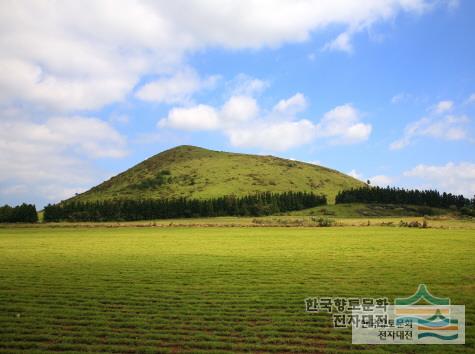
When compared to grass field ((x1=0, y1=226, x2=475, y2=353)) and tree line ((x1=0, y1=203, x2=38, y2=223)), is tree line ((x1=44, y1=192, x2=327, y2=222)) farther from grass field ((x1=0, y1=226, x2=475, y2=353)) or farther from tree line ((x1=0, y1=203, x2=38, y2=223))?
grass field ((x1=0, y1=226, x2=475, y2=353))

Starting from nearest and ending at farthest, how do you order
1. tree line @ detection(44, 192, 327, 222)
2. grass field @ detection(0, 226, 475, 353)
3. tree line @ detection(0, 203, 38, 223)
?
grass field @ detection(0, 226, 475, 353) → tree line @ detection(0, 203, 38, 223) → tree line @ detection(44, 192, 327, 222)

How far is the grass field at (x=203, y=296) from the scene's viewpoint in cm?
1712

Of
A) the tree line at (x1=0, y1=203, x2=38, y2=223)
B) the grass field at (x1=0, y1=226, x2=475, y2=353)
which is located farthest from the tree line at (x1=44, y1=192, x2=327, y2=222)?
the grass field at (x1=0, y1=226, x2=475, y2=353)

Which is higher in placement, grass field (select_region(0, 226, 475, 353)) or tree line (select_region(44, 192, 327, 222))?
tree line (select_region(44, 192, 327, 222))

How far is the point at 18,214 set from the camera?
15325 centimetres

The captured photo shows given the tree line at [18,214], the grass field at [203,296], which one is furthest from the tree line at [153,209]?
the grass field at [203,296]

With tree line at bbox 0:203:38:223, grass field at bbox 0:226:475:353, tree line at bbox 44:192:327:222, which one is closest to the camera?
grass field at bbox 0:226:475:353

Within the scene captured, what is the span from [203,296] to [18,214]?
→ 509 ft

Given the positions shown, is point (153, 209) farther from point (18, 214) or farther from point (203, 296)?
point (203, 296)

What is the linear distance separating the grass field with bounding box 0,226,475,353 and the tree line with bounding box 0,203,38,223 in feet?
398

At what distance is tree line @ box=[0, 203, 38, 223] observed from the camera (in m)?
153

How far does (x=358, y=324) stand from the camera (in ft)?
63.7

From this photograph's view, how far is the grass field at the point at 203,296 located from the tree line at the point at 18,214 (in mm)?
121301

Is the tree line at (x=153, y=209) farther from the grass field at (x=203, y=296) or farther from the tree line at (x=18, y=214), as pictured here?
the grass field at (x=203, y=296)
